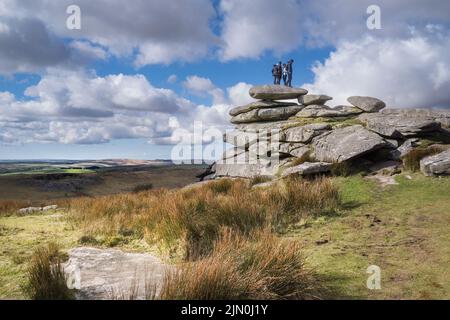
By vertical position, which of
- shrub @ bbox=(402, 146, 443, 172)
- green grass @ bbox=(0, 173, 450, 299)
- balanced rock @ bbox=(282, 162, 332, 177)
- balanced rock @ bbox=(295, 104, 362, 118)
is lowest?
green grass @ bbox=(0, 173, 450, 299)

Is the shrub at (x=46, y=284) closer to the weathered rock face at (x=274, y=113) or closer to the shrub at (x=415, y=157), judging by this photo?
the shrub at (x=415, y=157)

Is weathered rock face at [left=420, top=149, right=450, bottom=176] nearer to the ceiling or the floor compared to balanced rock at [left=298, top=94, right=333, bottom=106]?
nearer to the floor

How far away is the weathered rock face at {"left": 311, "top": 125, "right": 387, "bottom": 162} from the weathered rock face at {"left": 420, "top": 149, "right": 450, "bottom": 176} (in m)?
2.01

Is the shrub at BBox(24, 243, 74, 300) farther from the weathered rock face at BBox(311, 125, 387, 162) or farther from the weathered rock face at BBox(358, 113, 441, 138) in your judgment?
the weathered rock face at BBox(358, 113, 441, 138)

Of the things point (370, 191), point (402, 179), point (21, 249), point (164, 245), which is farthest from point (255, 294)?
point (402, 179)

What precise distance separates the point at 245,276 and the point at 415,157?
1016 centimetres

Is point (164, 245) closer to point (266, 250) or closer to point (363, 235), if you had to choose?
point (266, 250)

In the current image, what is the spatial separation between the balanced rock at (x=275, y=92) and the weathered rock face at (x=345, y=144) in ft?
19.8

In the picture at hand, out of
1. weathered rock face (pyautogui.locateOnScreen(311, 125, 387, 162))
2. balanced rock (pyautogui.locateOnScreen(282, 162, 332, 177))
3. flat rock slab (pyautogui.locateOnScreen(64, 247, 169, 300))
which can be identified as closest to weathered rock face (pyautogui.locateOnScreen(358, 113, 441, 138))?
weathered rock face (pyautogui.locateOnScreen(311, 125, 387, 162))

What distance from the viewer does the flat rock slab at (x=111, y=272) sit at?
3.62m

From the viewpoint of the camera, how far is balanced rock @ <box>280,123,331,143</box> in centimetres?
1602

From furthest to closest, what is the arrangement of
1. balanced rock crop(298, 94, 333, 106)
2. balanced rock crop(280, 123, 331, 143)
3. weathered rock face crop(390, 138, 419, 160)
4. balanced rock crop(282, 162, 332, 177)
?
1. balanced rock crop(298, 94, 333, 106)
2. balanced rock crop(280, 123, 331, 143)
3. weathered rock face crop(390, 138, 419, 160)
4. balanced rock crop(282, 162, 332, 177)

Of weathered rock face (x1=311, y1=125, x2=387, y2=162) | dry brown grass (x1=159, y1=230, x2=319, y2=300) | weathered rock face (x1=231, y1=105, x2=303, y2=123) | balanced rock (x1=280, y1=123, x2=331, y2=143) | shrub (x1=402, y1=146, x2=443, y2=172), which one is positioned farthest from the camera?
weathered rock face (x1=231, y1=105, x2=303, y2=123)

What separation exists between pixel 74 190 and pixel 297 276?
37.2m
